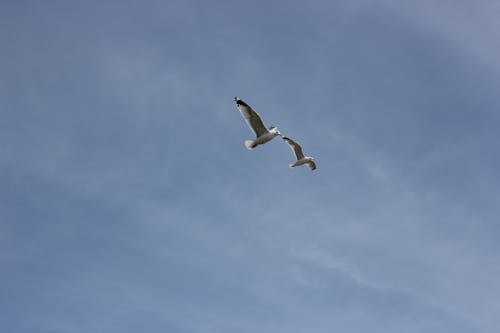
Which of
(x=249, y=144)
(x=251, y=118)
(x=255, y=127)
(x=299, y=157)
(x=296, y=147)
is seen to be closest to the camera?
(x=251, y=118)

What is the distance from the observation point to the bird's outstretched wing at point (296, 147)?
62606mm

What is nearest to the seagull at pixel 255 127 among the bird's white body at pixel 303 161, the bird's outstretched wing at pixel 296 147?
the bird's outstretched wing at pixel 296 147

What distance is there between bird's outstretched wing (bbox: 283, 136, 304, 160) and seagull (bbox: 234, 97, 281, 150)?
19.2 feet

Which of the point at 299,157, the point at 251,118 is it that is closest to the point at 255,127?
the point at 251,118

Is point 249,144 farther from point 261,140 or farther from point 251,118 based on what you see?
point 251,118

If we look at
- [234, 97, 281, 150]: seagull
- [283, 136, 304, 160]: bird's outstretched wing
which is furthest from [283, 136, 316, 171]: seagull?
[234, 97, 281, 150]: seagull

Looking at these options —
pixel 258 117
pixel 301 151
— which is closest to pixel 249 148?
pixel 258 117

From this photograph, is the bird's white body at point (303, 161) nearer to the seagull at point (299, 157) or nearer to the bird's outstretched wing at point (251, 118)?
the seagull at point (299, 157)

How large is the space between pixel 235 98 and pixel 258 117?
7.77 ft

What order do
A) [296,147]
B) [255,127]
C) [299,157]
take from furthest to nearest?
[299,157] → [296,147] → [255,127]

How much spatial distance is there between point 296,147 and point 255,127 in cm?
881

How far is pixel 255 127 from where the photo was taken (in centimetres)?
5578

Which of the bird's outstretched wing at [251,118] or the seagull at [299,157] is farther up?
the seagull at [299,157]

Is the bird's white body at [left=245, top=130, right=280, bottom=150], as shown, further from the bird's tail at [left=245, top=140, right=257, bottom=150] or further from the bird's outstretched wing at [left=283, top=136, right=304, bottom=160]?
the bird's outstretched wing at [left=283, top=136, right=304, bottom=160]
